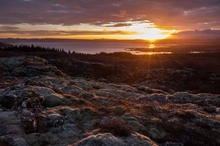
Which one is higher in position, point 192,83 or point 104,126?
point 104,126

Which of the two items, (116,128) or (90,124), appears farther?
(90,124)

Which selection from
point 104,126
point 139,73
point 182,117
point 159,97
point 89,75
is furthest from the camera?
point 139,73

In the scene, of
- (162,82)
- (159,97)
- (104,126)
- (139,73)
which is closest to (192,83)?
(162,82)

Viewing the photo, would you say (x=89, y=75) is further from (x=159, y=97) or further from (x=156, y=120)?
(x=156, y=120)

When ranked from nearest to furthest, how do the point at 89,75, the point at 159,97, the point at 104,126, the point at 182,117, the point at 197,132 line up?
the point at 104,126 < the point at 197,132 < the point at 182,117 < the point at 159,97 < the point at 89,75

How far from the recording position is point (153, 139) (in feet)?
49.5

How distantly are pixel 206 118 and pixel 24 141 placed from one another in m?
14.3

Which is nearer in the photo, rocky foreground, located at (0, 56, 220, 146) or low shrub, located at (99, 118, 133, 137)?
rocky foreground, located at (0, 56, 220, 146)

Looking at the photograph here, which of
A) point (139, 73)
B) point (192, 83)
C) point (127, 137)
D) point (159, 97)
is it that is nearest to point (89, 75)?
point (139, 73)

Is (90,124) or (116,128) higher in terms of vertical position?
(116,128)

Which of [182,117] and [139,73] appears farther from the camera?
[139,73]

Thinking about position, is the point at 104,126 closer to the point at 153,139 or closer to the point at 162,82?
the point at 153,139

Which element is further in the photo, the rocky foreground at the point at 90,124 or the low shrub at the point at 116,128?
the low shrub at the point at 116,128

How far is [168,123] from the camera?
57.7 feet
